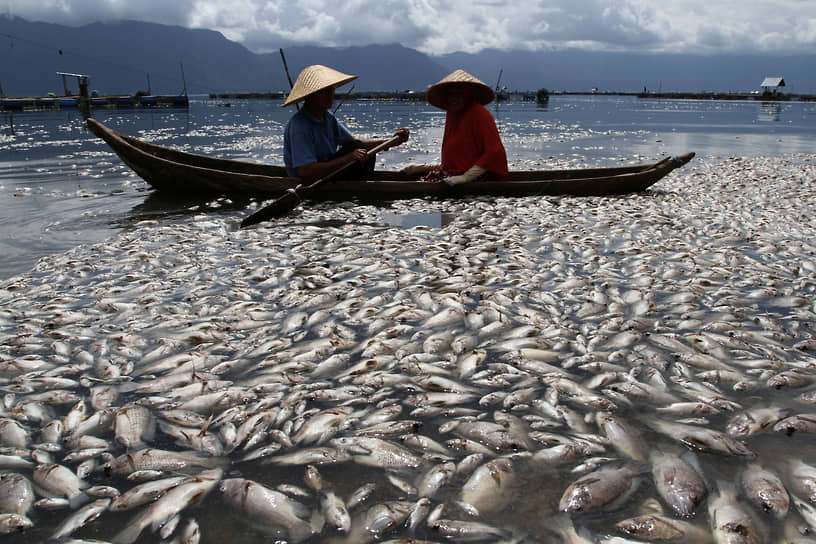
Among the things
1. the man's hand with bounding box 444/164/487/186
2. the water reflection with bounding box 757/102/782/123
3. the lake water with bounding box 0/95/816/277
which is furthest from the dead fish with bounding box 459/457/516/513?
the water reflection with bounding box 757/102/782/123

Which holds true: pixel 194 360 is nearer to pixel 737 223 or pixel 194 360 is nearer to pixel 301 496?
pixel 301 496

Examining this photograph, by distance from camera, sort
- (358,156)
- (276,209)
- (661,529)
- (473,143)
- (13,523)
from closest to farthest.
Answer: (661,529) < (13,523) < (276,209) < (358,156) < (473,143)

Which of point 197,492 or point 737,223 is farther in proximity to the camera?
point 737,223

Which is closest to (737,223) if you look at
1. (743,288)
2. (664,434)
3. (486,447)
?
(743,288)

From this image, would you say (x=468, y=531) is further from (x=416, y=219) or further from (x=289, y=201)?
(x=289, y=201)

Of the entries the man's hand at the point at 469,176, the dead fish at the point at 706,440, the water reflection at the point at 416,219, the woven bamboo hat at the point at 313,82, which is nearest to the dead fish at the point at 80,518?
the dead fish at the point at 706,440

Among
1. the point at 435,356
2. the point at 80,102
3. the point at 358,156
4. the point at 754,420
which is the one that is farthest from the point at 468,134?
the point at 80,102

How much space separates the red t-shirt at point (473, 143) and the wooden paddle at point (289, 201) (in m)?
1.10

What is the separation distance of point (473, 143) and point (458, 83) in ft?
3.38

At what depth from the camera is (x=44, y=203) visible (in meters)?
9.00

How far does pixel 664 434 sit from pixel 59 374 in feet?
12.7

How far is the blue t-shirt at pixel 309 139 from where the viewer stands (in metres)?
7.91

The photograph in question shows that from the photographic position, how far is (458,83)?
8258 millimetres

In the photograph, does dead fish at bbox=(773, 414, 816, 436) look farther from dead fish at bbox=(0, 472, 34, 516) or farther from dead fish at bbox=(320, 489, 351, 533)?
dead fish at bbox=(0, 472, 34, 516)
